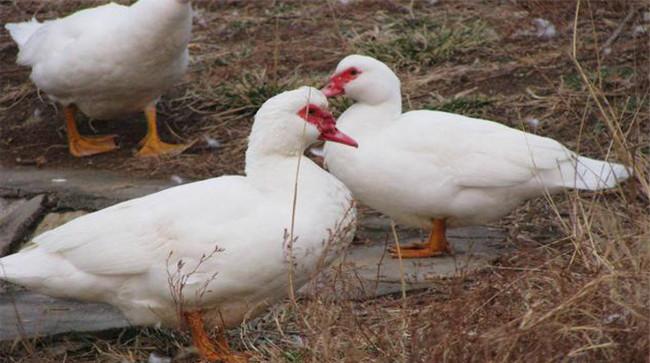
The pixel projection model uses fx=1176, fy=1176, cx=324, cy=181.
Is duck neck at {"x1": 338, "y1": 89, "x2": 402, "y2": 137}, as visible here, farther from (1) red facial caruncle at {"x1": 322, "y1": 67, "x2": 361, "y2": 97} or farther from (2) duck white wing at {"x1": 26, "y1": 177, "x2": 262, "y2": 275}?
(2) duck white wing at {"x1": 26, "y1": 177, "x2": 262, "y2": 275}

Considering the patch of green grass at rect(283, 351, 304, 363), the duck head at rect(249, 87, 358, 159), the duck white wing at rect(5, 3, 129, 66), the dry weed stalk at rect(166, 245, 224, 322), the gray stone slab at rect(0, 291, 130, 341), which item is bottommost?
the duck white wing at rect(5, 3, 129, 66)

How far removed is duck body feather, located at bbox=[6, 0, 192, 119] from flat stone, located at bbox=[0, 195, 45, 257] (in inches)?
39.5

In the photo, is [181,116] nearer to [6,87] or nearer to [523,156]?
[6,87]

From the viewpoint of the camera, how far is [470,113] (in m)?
6.70

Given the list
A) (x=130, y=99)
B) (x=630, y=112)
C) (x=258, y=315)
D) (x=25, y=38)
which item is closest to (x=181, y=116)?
(x=130, y=99)

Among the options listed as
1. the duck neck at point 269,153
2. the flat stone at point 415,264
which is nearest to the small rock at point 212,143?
the flat stone at point 415,264

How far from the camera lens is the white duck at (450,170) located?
5.04 m

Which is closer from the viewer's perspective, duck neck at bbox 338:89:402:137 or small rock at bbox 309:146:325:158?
duck neck at bbox 338:89:402:137

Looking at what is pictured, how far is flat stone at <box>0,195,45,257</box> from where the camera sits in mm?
5336

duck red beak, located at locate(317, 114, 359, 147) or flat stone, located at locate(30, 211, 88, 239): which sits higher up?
duck red beak, located at locate(317, 114, 359, 147)

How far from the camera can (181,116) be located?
733 centimetres

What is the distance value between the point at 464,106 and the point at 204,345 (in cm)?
307

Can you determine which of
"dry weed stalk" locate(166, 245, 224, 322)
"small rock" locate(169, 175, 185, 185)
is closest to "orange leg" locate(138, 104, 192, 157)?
"small rock" locate(169, 175, 185, 185)

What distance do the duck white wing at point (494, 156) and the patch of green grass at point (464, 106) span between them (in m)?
1.52
